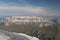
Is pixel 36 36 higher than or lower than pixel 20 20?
lower

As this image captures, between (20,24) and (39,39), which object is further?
(20,24)

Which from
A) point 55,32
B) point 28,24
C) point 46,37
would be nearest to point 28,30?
point 28,24

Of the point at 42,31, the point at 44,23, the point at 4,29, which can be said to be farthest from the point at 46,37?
the point at 4,29

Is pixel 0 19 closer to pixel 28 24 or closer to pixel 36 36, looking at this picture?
pixel 28 24

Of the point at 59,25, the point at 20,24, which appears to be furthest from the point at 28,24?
the point at 59,25

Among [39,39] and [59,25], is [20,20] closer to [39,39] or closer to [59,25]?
[39,39]

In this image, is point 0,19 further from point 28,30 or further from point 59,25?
point 59,25

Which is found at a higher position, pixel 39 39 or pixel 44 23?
pixel 44 23

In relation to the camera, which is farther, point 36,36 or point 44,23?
point 44,23
